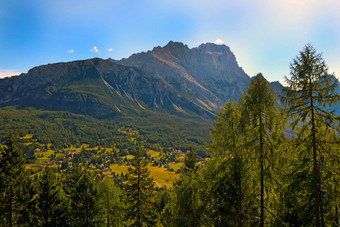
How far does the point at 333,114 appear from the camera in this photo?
12.0m

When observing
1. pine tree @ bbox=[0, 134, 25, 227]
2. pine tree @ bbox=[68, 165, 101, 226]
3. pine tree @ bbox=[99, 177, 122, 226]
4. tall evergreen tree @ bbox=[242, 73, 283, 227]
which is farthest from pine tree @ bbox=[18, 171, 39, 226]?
tall evergreen tree @ bbox=[242, 73, 283, 227]

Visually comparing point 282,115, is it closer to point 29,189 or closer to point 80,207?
point 80,207

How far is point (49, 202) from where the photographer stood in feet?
91.9

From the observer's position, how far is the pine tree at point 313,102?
39.3ft

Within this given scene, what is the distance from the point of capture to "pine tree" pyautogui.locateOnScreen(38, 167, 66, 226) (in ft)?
91.2

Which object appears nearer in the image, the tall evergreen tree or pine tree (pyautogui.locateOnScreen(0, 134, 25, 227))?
the tall evergreen tree

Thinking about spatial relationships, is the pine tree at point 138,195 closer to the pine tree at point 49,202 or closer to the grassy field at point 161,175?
the pine tree at point 49,202

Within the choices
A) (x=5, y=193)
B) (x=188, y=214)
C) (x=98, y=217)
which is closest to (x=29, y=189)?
(x=5, y=193)

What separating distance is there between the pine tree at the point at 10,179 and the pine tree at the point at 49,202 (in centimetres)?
462

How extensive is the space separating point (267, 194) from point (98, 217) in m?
27.4

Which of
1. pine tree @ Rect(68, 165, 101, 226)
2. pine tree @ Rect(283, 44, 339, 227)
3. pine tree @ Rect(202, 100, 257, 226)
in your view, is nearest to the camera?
pine tree @ Rect(283, 44, 339, 227)

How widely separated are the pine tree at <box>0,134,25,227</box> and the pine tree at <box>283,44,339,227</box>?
119 ft

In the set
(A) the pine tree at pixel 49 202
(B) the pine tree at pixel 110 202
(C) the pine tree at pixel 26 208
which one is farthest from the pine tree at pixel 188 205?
(C) the pine tree at pixel 26 208

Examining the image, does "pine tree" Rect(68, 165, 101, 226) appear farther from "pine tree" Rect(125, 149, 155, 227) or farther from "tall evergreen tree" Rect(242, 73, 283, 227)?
"tall evergreen tree" Rect(242, 73, 283, 227)
